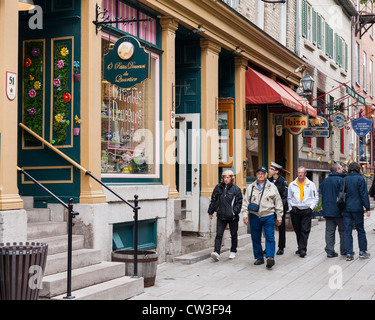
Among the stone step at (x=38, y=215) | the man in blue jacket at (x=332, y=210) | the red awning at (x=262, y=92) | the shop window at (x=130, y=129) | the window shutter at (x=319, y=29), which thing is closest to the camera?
the stone step at (x=38, y=215)

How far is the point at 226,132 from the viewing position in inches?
569

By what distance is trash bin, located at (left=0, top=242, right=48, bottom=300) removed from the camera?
19.9 ft

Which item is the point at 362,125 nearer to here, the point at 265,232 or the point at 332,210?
the point at 332,210

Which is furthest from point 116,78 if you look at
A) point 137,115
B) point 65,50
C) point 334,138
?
point 334,138

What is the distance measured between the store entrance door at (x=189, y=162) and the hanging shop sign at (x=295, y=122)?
5953mm

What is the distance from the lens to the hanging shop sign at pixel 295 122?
18.0 metres

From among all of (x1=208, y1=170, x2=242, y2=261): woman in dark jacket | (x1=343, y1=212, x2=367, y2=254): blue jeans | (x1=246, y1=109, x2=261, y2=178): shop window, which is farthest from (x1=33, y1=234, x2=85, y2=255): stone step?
(x1=246, y1=109, x2=261, y2=178): shop window

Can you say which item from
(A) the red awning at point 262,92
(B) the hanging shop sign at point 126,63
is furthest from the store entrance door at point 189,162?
(B) the hanging shop sign at point 126,63

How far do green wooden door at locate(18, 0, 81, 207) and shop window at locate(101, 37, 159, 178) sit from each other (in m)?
0.77

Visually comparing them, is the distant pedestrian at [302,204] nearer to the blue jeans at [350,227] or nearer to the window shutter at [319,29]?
the blue jeans at [350,227]

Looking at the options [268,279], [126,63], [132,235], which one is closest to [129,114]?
[126,63]

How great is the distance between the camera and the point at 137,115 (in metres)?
10.6

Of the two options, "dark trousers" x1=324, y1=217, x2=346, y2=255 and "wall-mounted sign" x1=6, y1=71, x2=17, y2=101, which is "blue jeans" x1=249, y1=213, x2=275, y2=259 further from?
"wall-mounted sign" x1=6, y1=71, x2=17, y2=101
